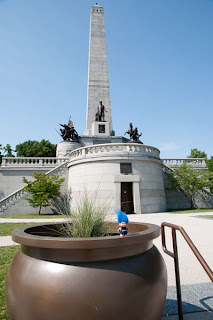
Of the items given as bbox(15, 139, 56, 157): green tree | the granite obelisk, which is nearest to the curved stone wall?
the granite obelisk

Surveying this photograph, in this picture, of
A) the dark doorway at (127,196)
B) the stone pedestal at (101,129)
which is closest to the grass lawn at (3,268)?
the dark doorway at (127,196)

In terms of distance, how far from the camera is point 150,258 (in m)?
2.02

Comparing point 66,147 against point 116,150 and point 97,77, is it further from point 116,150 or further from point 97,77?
point 97,77

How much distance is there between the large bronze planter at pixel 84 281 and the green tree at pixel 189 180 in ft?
63.5

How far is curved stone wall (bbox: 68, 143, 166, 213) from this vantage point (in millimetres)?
15797

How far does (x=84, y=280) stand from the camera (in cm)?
166

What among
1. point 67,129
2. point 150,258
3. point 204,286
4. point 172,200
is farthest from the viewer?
point 67,129

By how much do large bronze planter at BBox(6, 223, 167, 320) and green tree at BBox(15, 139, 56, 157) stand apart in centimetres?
4582

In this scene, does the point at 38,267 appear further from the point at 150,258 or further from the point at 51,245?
the point at 150,258

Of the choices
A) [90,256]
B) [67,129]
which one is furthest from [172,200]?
[90,256]

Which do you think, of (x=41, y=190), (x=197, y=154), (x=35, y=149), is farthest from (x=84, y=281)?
(x=197, y=154)

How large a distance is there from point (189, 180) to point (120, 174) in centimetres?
812

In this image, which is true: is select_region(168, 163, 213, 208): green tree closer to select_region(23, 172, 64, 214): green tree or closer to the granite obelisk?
the granite obelisk

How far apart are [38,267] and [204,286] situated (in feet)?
10.4
